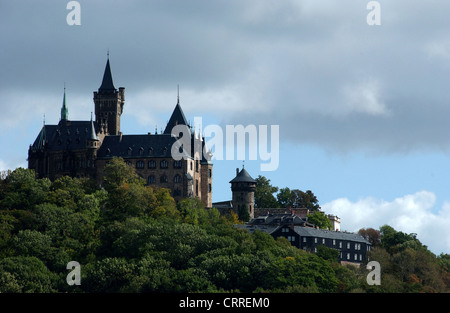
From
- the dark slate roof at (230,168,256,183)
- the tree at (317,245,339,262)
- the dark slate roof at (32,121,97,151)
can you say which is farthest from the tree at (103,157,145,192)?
the tree at (317,245,339,262)

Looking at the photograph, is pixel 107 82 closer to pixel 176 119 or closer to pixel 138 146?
pixel 176 119

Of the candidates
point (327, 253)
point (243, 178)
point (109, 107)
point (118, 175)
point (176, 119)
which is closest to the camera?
point (327, 253)

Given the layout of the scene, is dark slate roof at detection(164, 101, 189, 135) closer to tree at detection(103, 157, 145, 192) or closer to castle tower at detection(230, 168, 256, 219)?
castle tower at detection(230, 168, 256, 219)

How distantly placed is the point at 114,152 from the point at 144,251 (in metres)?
34.5

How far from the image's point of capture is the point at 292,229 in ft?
598

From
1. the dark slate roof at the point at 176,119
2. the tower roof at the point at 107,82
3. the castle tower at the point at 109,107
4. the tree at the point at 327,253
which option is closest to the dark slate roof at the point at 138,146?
the dark slate roof at the point at 176,119

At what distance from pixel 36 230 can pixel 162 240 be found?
16097 mm

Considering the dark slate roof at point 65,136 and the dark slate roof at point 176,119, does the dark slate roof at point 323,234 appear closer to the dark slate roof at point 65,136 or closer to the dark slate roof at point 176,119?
the dark slate roof at point 176,119

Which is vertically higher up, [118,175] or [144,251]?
[118,175]

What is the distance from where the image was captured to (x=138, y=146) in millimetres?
185750

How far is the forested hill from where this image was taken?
145 meters

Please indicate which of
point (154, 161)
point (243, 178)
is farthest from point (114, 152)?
point (243, 178)
